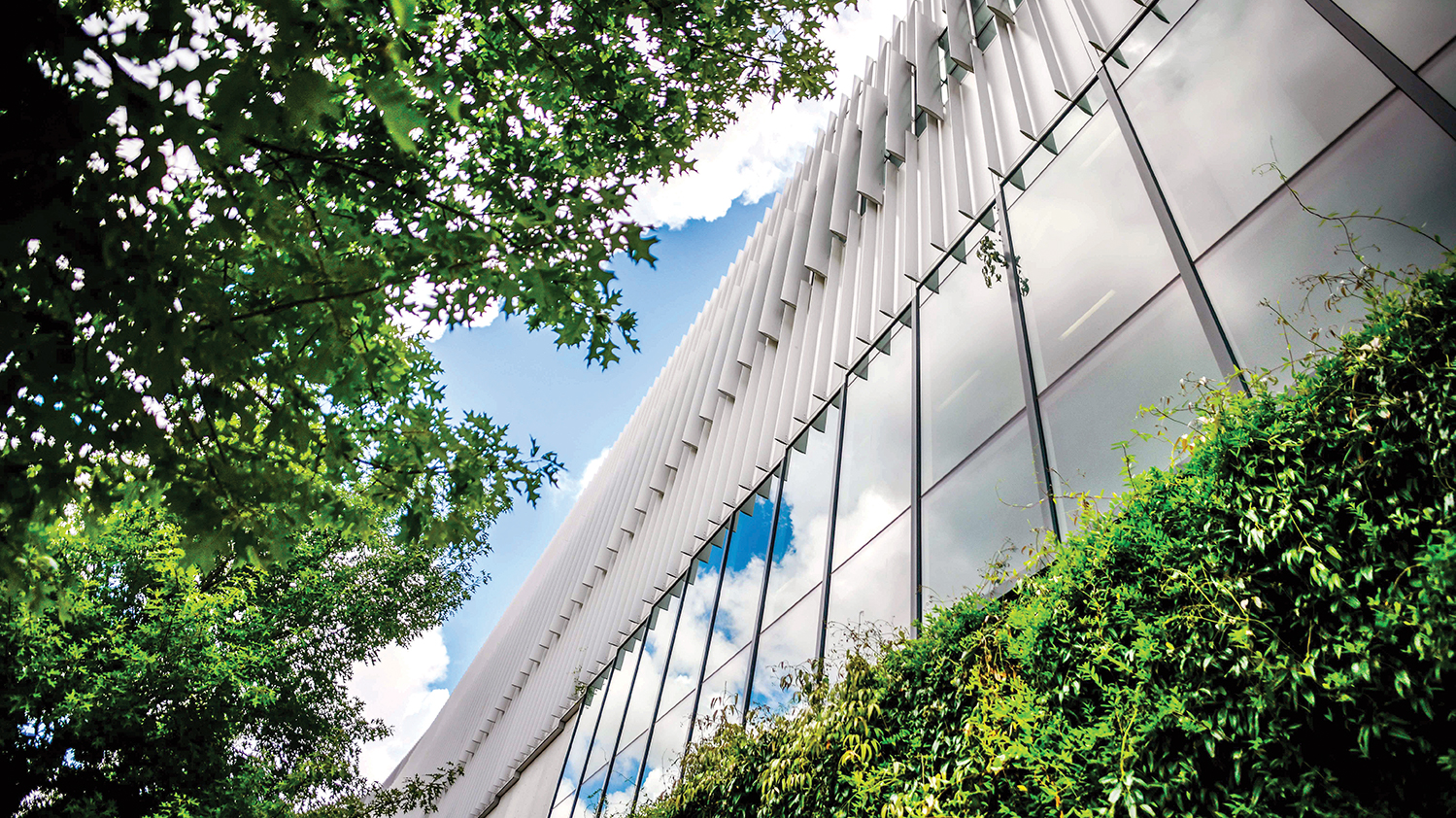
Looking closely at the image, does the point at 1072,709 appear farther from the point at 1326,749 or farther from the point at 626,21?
→ the point at 626,21

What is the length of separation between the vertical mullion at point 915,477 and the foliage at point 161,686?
576 centimetres

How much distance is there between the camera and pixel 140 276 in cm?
241

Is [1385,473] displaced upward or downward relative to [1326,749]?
upward

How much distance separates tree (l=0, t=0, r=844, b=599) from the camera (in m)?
2.30

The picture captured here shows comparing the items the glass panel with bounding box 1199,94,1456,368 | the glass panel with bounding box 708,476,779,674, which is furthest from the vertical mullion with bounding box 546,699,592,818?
the glass panel with bounding box 1199,94,1456,368

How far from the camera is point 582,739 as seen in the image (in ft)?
40.3

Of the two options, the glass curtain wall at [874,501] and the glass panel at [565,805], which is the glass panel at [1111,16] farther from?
the glass panel at [565,805]

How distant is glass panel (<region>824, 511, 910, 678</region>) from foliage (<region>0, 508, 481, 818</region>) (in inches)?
200

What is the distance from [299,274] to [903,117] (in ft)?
24.7

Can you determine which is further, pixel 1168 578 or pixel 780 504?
pixel 780 504

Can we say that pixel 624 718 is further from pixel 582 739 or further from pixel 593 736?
pixel 582 739

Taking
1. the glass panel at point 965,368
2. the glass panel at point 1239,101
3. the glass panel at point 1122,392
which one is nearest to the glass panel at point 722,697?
the glass panel at point 965,368

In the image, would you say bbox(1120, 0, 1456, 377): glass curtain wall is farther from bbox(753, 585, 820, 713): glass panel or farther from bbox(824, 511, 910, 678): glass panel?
bbox(753, 585, 820, 713): glass panel

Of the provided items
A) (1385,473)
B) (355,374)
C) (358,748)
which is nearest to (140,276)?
(355,374)
